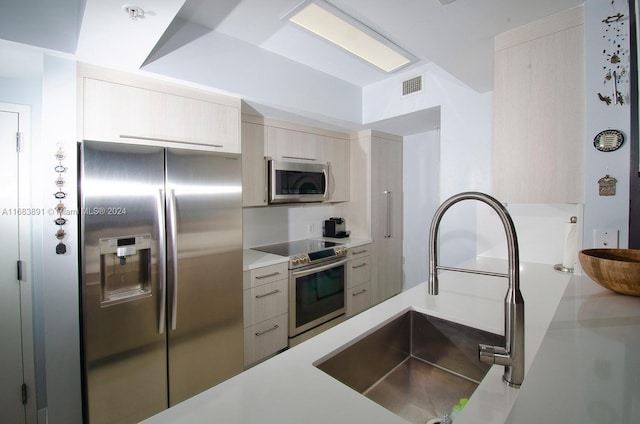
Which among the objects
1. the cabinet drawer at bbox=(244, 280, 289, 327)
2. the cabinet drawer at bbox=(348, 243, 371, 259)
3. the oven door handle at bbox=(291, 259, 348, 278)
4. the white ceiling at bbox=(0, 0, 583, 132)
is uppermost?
the white ceiling at bbox=(0, 0, 583, 132)

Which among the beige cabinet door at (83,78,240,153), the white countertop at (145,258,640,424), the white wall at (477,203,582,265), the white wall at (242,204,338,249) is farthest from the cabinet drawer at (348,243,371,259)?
the white countertop at (145,258,640,424)

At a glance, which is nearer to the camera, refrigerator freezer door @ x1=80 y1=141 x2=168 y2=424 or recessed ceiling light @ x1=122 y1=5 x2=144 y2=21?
recessed ceiling light @ x1=122 y1=5 x2=144 y2=21

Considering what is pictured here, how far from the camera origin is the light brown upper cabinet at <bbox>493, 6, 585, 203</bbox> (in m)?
1.30

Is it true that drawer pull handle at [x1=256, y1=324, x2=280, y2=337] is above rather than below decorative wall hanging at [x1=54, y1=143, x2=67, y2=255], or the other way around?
below

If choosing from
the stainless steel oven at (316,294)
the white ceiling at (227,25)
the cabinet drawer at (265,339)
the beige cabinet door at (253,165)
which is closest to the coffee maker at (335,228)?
A: the stainless steel oven at (316,294)

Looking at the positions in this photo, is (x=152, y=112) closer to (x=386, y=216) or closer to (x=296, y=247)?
(x=296, y=247)

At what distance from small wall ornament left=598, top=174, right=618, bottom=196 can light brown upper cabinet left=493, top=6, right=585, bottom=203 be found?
0.07 meters

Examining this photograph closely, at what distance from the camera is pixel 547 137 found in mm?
1375

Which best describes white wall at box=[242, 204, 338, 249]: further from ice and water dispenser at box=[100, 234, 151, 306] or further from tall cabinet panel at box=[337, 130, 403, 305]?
ice and water dispenser at box=[100, 234, 151, 306]

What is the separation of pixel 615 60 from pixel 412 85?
179 centimetres

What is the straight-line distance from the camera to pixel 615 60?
1195 millimetres

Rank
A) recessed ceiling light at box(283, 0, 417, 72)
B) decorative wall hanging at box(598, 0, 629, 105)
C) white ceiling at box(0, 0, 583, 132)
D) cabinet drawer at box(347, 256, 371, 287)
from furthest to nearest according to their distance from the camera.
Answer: cabinet drawer at box(347, 256, 371, 287) < recessed ceiling light at box(283, 0, 417, 72) < white ceiling at box(0, 0, 583, 132) < decorative wall hanging at box(598, 0, 629, 105)

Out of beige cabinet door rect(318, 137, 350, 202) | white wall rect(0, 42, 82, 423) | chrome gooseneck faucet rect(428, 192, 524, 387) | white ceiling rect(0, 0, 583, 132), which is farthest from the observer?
beige cabinet door rect(318, 137, 350, 202)

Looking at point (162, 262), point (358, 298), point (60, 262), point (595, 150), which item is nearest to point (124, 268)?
point (162, 262)
